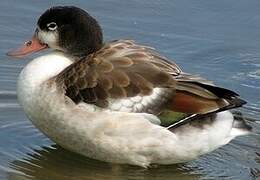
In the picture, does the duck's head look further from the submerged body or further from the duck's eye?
the submerged body

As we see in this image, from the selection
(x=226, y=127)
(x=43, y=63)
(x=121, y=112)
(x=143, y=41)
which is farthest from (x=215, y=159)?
(x=143, y=41)

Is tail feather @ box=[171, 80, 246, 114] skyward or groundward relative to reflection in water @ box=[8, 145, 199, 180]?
skyward

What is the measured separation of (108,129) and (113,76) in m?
0.40

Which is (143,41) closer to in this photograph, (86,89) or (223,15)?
(223,15)

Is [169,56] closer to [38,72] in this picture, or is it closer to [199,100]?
[199,100]

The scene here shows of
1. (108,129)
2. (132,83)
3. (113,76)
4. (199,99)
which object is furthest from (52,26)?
(199,99)

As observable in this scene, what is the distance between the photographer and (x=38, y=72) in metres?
7.03

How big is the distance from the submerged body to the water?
201mm

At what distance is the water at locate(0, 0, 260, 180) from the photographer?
7.04m

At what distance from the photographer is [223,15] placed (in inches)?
384

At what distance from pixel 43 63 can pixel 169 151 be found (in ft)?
3.90

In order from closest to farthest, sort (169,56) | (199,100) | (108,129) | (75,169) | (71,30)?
(108,129) < (199,100) < (75,169) < (71,30) < (169,56)

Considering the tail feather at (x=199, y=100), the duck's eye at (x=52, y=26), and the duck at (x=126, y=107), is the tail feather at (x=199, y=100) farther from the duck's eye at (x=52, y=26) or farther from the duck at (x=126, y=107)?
the duck's eye at (x=52, y=26)

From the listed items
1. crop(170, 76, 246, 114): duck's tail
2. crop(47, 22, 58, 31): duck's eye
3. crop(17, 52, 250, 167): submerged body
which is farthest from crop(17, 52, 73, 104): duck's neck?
crop(170, 76, 246, 114): duck's tail
